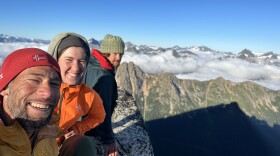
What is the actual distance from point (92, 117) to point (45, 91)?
4.51m

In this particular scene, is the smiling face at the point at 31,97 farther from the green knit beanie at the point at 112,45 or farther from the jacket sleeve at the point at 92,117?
the green knit beanie at the point at 112,45

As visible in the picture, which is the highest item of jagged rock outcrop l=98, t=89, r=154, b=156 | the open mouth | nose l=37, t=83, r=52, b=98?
nose l=37, t=83, r=52, b=98

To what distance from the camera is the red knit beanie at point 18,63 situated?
15.3 feet

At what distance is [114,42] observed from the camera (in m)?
12.7

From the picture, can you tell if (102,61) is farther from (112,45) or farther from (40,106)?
(40,106)

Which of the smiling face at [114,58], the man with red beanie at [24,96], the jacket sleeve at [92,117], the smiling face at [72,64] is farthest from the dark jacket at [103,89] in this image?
the man with red beanie at [24,96]

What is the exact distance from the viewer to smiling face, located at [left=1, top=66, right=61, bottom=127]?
4.55m

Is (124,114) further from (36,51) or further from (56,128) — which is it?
(36,51)

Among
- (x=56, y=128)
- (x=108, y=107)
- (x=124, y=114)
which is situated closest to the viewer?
(x=56, y=128)

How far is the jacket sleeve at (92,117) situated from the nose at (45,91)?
3.92m

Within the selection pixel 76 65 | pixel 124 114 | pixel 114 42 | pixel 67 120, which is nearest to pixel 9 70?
pixel 76 65

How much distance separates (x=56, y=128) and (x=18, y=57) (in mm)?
1895

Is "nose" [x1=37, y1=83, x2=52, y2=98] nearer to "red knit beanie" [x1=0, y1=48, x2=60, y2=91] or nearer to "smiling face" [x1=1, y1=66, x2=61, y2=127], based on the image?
"smiling face" [x1=1, y1=66, x2=61, y2=127]

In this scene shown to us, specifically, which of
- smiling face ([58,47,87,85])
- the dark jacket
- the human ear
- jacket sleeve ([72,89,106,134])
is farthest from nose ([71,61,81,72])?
the human ear
